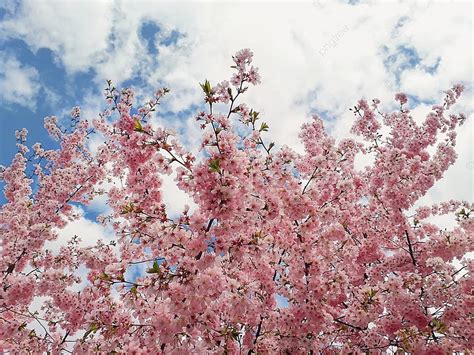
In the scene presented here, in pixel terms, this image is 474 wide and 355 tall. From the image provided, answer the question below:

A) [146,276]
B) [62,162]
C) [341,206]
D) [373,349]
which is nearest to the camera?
[146,276]

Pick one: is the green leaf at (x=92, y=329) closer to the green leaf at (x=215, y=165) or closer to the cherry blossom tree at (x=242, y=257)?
the cherry blossom tree at (x=242, y=257)

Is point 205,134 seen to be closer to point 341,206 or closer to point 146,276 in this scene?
point 146,276

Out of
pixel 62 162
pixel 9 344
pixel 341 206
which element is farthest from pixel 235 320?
pixel 62 162

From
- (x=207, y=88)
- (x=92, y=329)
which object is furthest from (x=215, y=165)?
(x=92, y=329)

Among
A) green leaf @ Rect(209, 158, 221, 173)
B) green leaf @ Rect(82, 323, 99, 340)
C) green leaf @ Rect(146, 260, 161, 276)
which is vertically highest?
green leaf @ Rect(209, 158, 221, 173)

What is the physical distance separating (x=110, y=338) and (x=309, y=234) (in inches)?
150

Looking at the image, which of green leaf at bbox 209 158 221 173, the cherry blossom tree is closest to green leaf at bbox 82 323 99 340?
the cherry blossom tree

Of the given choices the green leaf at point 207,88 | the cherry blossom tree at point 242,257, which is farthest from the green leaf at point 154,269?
the green leaf at point 207,88

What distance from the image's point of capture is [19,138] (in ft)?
46.6

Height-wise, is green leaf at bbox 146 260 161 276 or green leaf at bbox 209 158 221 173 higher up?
green leaf at bbox 209 158 221 173

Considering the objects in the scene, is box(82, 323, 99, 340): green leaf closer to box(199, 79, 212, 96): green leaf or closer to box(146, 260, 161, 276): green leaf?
box(146, 260, 161, 276): green leaf

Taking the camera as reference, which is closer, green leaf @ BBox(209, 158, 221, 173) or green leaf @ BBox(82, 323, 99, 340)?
green leaf @ BBox(209, 158, 221, 173)

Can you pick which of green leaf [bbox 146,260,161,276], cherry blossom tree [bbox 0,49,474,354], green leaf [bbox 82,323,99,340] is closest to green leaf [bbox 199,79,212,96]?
cherry blossom tree [bbox 0,49,474,354]

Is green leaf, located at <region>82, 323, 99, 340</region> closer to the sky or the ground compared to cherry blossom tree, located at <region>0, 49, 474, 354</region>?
closer to the ground
